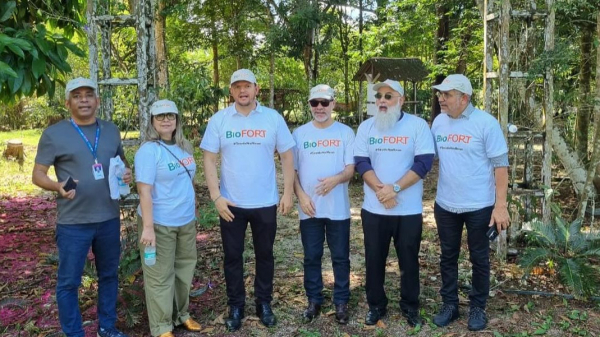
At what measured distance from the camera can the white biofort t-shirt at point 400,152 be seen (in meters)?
3.52

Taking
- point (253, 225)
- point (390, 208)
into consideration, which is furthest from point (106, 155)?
point (390, 208)

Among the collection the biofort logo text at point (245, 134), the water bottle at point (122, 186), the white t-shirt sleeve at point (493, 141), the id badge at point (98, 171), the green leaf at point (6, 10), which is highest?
the green leaf at point (6, 10)

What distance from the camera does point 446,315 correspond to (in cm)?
379

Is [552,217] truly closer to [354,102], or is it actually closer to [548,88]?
[548,88]

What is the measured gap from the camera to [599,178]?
25.8 feet

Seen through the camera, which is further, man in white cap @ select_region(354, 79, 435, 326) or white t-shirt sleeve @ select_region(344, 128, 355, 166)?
white t-shirt sleeve @ select_region(344, 128, 355, 166)

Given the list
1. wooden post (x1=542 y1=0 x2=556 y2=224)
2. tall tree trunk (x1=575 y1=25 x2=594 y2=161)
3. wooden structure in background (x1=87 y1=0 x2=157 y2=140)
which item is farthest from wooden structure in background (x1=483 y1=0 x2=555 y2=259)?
wooden structure in background (x1=87 y1=0 x2=157 y2=140)

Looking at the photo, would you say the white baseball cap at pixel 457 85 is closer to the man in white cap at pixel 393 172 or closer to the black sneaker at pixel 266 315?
the man in white cap at pixel 393 172

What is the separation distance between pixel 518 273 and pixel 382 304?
5.87 feet

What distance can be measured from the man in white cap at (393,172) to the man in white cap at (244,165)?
1.95 ft

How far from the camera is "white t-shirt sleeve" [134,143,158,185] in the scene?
323 centimetres

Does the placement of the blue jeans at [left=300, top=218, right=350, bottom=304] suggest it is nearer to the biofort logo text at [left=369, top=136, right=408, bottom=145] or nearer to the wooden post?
the biofort logo text at [left=369, top=136, right=408, bottom=145]

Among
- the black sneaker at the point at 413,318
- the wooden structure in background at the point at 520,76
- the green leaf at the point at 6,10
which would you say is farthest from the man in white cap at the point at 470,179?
the green leaf at the point at 6,10

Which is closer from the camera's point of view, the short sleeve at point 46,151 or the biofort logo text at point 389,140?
the short sleeve at point 46,151
